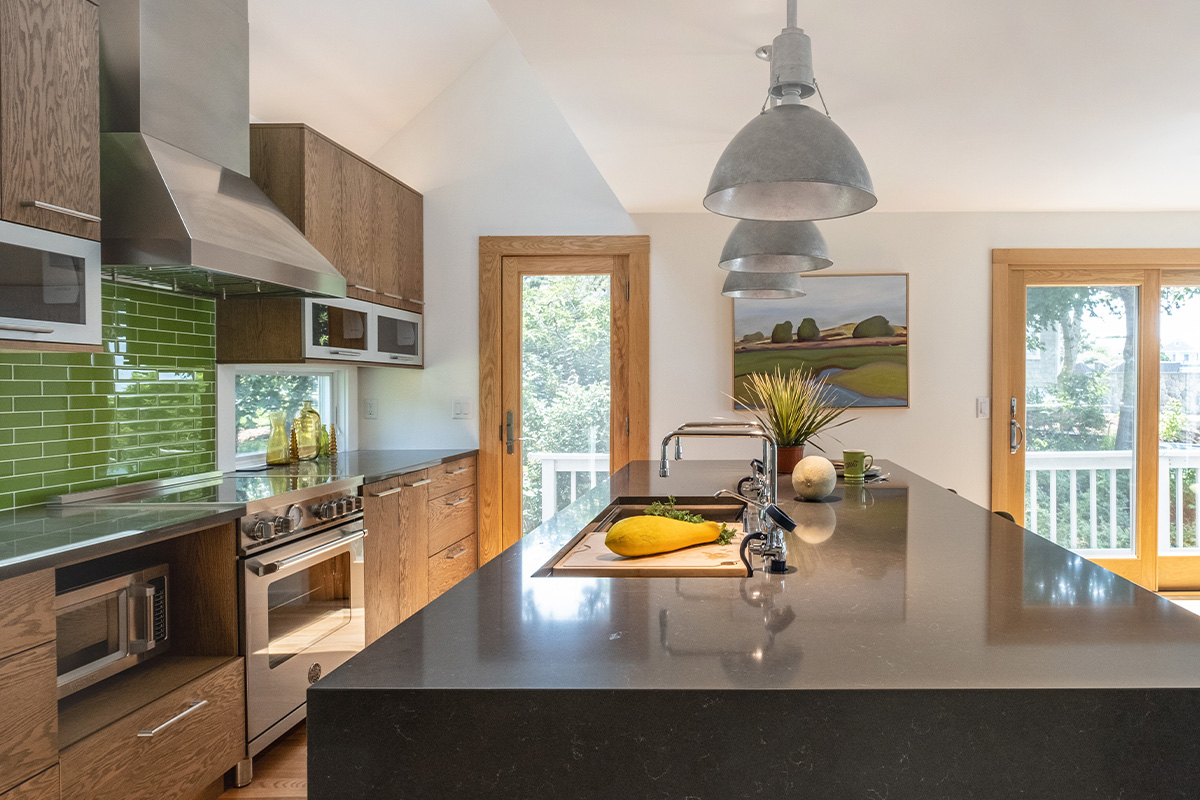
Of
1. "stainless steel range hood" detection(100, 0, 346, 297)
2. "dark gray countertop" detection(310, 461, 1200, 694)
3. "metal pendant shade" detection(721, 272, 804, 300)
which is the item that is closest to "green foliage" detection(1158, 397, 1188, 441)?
"metal pendant shade" detection(721, 272, 804, 300)

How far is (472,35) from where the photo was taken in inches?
158

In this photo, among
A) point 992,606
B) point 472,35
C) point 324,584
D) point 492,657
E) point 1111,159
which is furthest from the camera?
point 472,35

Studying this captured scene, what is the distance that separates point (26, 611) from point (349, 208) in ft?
7.36

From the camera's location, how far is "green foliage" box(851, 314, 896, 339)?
4.18m

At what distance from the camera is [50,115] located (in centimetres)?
187

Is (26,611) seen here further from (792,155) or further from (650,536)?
(792,155)

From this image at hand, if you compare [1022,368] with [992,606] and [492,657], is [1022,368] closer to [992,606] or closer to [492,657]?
[992,606]

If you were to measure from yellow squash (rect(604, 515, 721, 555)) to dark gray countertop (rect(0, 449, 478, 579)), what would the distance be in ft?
3.73

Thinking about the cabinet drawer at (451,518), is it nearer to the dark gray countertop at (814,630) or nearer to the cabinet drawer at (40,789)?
the cabinet drawer at (40,789)

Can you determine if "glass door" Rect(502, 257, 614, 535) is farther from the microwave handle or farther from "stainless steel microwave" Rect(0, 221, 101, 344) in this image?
"stainless steel microwave" Rect(0, 221, 101, 344)

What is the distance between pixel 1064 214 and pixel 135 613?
454 cm

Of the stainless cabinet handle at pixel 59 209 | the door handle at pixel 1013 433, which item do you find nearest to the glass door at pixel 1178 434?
the door handle at pixel 1013 433

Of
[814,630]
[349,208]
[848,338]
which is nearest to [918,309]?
[848,338]

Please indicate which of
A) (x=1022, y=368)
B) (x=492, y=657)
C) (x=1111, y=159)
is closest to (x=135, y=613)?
(x=492, y=657)
